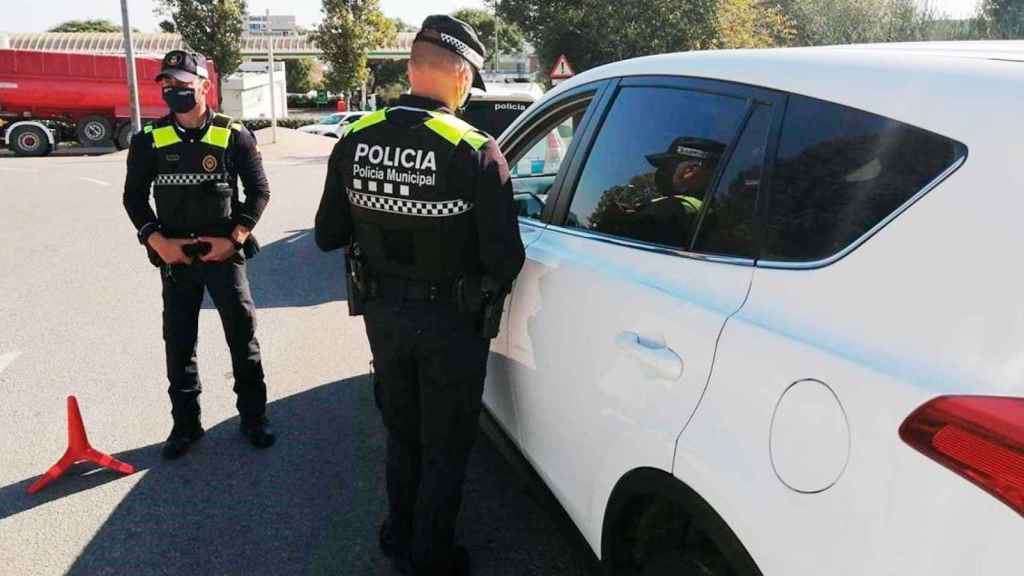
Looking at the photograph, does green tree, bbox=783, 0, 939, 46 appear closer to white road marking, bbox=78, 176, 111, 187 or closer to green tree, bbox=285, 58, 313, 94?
white road marking, bbox=78, 176, 111, 187

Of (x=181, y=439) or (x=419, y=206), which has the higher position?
(x=419, y=206)

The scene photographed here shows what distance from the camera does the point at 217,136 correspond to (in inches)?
140

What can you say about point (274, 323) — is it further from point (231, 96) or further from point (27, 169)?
point (231, 96)

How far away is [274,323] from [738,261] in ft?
15.7

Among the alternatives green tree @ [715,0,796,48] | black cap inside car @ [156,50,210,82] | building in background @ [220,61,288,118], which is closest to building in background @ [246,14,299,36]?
building in background @ [220,61,288,118]

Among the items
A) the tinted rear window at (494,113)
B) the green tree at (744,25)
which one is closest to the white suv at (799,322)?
the tinted rear window at (494,113)

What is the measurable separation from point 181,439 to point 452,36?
2.43 metres

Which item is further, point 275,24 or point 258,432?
point 275,24

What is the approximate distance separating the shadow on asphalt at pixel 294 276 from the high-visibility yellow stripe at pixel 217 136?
3.02 metres

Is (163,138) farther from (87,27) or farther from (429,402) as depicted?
(87,27)

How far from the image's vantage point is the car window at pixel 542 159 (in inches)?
112

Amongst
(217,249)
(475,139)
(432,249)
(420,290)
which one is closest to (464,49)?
(475,139)

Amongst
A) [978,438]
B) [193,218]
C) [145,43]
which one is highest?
[978,438]

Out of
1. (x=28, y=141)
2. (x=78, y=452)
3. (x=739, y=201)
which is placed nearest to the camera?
(x=739, y=201)
